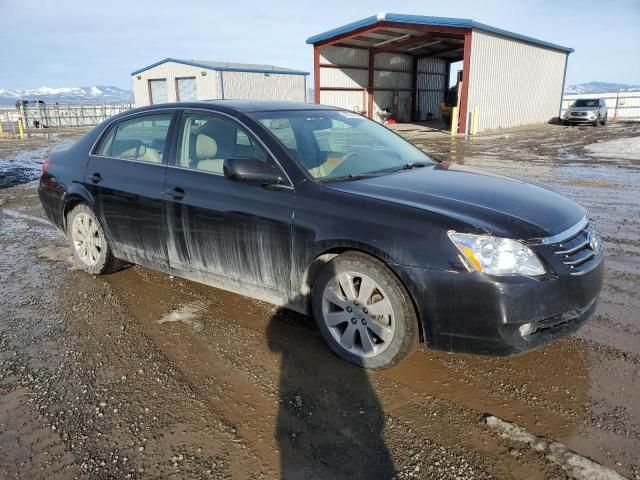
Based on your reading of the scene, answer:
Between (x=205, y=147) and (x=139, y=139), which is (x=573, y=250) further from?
(x=139, y=139)

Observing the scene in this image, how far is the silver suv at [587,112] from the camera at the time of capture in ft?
93.9

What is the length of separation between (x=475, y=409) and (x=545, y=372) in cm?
67

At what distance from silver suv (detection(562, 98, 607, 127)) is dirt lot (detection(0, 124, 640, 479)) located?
2766 cm

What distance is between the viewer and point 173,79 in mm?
35844

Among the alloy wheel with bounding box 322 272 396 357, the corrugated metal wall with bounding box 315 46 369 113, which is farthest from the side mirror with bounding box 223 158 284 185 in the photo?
the corrugated metal wall with bounding box 315 46 369 113

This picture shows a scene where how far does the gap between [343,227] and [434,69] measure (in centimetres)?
3499

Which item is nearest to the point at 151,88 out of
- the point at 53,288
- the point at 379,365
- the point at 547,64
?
the point at 547,64

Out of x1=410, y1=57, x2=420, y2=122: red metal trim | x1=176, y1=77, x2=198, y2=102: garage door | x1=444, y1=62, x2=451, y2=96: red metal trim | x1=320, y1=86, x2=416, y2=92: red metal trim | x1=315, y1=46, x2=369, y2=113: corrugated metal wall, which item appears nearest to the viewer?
x1=315, y1=46, x2=369, y2=113: corrugated metal wall

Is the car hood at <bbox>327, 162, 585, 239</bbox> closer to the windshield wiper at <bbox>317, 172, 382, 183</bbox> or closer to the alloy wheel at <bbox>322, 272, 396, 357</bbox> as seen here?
the windshield wiper at <bbox>317, 172, 382, 183</bbox>

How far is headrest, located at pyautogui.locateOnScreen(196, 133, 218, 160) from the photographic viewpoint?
404 centimetres

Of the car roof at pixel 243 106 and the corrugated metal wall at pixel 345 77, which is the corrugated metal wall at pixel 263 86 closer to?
the corrugated metal wall at pixel 345 77

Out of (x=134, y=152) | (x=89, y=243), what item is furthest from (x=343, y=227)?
(x=89, y=243)

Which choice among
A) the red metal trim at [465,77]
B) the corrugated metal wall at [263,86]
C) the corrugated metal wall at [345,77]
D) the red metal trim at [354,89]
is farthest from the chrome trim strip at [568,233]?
the corrugated metal wall at [263,86]

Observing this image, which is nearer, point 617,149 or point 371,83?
point 617,149
